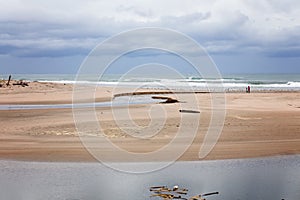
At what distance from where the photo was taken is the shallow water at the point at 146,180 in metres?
9.54

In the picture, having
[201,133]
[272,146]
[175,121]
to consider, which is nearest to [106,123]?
[175,121]

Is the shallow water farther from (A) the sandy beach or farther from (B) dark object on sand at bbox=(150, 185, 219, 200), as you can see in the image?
(A) the sandy beach

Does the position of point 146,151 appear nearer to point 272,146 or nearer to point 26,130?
point 272,146

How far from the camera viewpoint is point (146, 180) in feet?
35.9

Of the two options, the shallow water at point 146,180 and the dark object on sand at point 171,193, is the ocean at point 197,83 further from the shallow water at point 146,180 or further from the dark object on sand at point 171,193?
the dark object on sand at point 171,193

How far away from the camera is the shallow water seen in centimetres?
954

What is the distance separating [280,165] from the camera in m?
12.6

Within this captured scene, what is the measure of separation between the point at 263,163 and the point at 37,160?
646cm

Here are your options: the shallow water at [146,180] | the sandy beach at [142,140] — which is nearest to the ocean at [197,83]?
the sandy beach at [142,140]

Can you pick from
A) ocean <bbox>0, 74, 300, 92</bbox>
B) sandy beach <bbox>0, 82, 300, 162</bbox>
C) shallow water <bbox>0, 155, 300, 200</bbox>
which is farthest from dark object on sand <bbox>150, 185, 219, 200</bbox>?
ocean <bbox>0, 74, 300, 92</bbox>

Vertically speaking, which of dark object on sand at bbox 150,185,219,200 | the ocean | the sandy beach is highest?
the ocean

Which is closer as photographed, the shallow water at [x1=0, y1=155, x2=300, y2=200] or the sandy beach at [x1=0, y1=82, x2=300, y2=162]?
the shallow water at [x1=0, y1=155, x2=300, y2=200]

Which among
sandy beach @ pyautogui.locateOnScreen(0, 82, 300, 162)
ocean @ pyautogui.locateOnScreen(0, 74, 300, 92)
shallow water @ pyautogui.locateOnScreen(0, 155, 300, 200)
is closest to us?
shallow water @ pyautogui.locateOnScreen(0, 155, 300, 200)

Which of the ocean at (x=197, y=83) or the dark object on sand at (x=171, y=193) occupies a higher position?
the ocean at (x=197, y=83)
